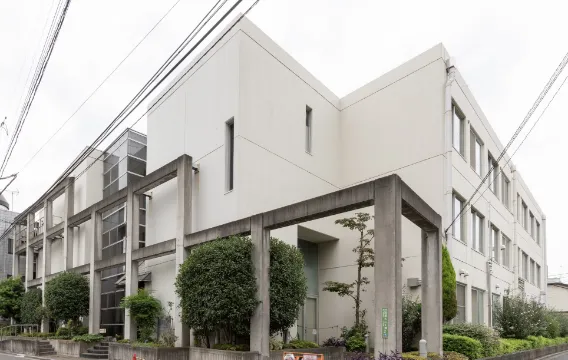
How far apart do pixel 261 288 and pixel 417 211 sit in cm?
568

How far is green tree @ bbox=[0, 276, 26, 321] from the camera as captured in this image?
1423 inches

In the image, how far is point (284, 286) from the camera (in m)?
17.4

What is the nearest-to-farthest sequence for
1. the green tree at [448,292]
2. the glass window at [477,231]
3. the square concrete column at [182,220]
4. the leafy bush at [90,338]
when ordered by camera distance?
the green tree at [448,292]
the square concrete column at [182,220]
the leafy bush at [90,338]
the glass window at [477,231]

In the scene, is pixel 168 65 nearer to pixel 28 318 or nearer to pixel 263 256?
pixel 263 256

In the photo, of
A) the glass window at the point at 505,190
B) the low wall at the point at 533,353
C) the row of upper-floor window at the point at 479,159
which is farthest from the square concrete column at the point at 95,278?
the glass window at the point at 505,190

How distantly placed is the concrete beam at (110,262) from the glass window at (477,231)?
17382 mm

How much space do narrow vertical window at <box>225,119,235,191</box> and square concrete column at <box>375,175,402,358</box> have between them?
358 inches

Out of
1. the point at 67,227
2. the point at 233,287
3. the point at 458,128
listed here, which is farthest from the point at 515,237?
the point at 67,227

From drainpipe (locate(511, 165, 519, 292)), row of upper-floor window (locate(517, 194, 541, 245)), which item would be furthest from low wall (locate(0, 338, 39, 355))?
row of upper-floor window (locate(517, 194, 541, 245))

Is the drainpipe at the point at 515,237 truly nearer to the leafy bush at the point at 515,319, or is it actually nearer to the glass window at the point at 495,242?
the glass window at the point at 495,242

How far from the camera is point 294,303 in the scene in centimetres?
1762

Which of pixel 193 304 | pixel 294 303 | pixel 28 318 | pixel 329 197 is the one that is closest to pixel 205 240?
pixel 193 304

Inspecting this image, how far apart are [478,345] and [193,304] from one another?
974 centimetres

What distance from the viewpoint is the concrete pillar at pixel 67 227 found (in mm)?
31844
